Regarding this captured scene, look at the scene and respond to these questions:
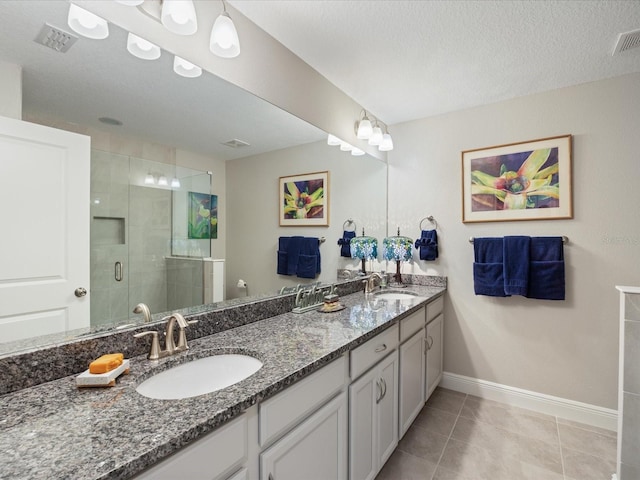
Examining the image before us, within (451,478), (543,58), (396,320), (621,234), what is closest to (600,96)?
(543,58)

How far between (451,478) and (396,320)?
2.90ft

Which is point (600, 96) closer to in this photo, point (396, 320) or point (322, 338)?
point (396, 320)

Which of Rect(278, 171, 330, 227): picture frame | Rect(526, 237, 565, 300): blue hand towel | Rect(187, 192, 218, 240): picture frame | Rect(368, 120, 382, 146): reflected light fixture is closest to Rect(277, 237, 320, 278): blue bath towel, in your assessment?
Rect(278, 171, 330, 227): picture frame

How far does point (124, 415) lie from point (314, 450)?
26.1 inches

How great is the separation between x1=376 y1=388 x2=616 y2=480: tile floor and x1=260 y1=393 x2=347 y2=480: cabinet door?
26.3 inches

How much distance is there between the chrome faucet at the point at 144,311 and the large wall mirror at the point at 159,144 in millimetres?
22

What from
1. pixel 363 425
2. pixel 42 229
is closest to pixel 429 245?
pixel 363 425

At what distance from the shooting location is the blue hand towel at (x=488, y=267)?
238 centimetres

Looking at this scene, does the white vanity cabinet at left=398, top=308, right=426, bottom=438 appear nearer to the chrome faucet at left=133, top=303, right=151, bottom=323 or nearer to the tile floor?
the tile floor

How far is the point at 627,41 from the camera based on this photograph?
1717 mm

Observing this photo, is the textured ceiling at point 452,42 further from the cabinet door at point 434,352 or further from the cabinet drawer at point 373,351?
the cabinet door at point 434,352

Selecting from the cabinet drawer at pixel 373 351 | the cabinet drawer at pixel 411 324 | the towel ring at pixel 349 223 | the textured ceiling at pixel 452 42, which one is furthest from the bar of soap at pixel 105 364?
the towel ring at pixel 349 223

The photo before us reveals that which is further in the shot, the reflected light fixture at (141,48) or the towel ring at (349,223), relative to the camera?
the towel ring at (349,223)

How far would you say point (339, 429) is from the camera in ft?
4.13
